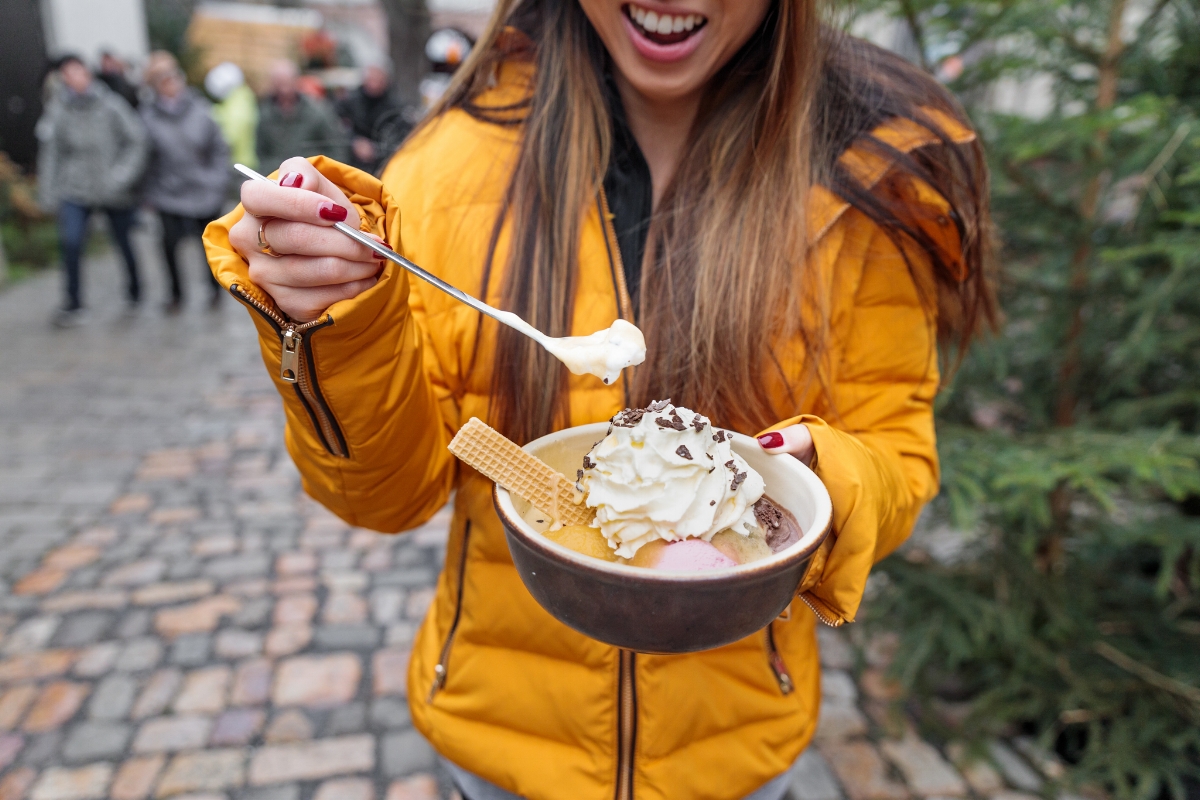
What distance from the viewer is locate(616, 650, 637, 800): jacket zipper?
133cm

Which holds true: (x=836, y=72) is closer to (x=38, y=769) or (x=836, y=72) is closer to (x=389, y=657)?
(x=389, y=657)

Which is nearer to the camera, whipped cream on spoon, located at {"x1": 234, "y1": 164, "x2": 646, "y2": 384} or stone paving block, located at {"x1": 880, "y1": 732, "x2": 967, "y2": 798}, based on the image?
whipped cream on spoon, located at {"x1": 234, "y1": 164, "x2": 646, "y2": 384}

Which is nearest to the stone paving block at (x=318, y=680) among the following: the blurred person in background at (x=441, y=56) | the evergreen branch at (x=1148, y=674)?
the evergreen branch at (x=1148, y=674)

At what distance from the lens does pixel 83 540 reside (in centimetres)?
351

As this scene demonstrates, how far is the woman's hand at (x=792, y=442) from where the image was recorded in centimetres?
111

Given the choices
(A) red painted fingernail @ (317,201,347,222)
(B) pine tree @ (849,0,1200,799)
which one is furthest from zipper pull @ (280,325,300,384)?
(B) pine tree @ (849,0,1200,799)

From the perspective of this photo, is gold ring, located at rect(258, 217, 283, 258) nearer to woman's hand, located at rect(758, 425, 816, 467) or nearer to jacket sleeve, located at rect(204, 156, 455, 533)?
jacket sleeve, located at rect(204, 156, 455, 533)

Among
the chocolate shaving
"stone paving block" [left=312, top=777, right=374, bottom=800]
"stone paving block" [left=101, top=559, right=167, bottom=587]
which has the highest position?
the chocolate shaving

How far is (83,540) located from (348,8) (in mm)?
25091

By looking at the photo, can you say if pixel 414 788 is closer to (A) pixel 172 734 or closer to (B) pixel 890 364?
(A) pixel 172 734

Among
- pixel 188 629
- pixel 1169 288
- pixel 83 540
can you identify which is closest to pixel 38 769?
pixel 188 629

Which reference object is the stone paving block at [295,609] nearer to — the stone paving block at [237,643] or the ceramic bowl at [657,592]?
the stone paving block at [237,643]

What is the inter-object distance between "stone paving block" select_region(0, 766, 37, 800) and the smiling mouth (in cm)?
263

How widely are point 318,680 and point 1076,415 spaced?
279 cm
